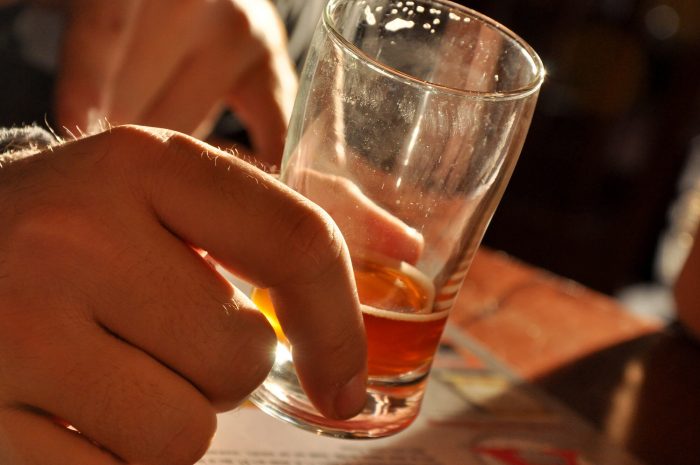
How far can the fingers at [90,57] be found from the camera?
750 mm

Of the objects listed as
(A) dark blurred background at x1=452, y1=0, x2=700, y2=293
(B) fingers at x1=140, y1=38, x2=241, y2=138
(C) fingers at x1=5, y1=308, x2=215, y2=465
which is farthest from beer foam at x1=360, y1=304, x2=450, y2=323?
(A) dark blurred background at x1=452, y1=0, x2=700, y2=293

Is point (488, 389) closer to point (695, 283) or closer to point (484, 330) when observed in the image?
point (484, 330)

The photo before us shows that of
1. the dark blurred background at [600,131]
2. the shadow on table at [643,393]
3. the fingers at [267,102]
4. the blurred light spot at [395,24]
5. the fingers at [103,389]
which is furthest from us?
the dark blurred background at [600,131]

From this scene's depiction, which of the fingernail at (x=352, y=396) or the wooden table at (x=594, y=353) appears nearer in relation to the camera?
the fingernail at (x=352, y=396)

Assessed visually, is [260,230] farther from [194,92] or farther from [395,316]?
[194,92]

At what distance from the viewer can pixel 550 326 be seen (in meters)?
0.88

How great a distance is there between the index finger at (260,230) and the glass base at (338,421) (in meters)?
0.06

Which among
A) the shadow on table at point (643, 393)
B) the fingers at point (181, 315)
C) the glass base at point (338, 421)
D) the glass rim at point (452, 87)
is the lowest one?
the shadow on table at point (643, 393)

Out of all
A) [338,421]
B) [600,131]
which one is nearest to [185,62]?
[338,421]

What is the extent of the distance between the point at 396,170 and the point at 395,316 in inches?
3.0

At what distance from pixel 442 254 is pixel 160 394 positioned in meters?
0.17

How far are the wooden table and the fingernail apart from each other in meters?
0.32

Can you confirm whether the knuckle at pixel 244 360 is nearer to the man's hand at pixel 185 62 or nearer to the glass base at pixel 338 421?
the glass base at pixel 338 421

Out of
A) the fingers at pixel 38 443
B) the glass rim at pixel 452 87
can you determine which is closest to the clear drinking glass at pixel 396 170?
the glass rim at pixel 452 87
